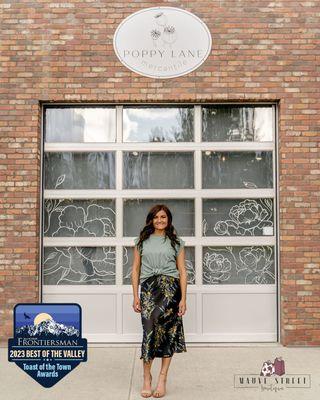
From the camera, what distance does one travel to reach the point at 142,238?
5074 mm

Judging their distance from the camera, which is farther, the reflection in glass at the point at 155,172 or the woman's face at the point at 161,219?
the reflection in glass at the point at 155,172

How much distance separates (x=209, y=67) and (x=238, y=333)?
3.49 metres

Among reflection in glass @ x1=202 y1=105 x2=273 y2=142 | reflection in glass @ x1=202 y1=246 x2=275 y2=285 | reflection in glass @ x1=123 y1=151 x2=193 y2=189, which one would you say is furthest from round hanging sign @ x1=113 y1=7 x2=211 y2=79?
reflection in glass @ x1=202 y1=246 x2=275 y2=285

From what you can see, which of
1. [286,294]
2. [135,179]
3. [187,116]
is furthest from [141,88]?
[286,294]

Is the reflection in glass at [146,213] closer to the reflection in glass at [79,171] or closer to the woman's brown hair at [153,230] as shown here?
the reflection in glass at [79,171]

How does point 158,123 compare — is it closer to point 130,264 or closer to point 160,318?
point 130,264

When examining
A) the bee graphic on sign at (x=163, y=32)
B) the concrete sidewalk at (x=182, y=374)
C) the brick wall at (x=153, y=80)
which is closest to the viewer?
the concrete sidewalk at (x=182, y=374)

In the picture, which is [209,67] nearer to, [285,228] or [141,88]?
[141,88]

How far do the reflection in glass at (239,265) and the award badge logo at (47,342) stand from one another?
3114 mm

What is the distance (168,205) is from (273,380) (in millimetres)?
2684

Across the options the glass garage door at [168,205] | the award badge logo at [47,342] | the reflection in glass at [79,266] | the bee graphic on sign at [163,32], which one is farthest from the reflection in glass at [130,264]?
the award badge logo at [47,342]

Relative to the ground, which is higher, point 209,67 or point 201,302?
point 209,67

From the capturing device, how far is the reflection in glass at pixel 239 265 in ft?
23.0

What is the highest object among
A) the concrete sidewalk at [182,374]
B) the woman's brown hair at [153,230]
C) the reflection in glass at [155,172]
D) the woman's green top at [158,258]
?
the reflection in glass at [155,172]
